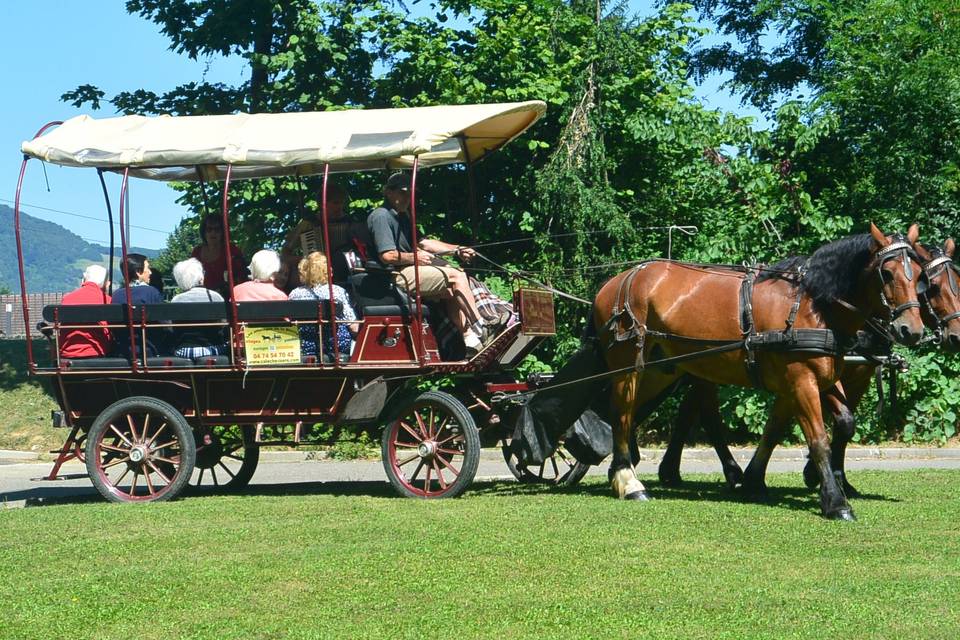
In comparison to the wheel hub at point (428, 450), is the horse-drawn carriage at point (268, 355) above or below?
above

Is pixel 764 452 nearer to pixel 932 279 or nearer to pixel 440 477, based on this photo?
pixel 932 279

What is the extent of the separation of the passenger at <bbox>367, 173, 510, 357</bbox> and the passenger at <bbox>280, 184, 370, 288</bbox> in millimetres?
327

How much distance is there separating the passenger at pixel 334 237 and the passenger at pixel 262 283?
40cm

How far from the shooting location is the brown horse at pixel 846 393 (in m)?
8.23

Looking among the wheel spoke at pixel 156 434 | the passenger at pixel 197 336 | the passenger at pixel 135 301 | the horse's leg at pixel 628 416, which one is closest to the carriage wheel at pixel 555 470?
the horse's leg at pixel 628 416

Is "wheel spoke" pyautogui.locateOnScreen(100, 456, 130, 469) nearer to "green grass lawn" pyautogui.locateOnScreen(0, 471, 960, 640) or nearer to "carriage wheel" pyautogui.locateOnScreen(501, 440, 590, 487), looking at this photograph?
"green grass lawn" pyautogui.locateOnScreen(0, 471, 960, 640)

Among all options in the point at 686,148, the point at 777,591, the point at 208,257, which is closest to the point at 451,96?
the point at 686,148

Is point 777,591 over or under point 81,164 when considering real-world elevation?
under

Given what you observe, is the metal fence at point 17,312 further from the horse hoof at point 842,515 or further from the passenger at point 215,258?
the horse hoof at point 842,515

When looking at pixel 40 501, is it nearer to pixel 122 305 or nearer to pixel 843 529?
pixel 122 305

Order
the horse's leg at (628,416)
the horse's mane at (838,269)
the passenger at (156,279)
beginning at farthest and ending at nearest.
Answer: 1. the passenger at (156,279)
2. the horse's leg at (628,416)
3. the horse's mane at (838,269)

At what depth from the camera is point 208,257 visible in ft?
35.4

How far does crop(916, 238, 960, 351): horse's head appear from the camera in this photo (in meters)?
8.20

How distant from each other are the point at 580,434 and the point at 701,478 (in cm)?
158
